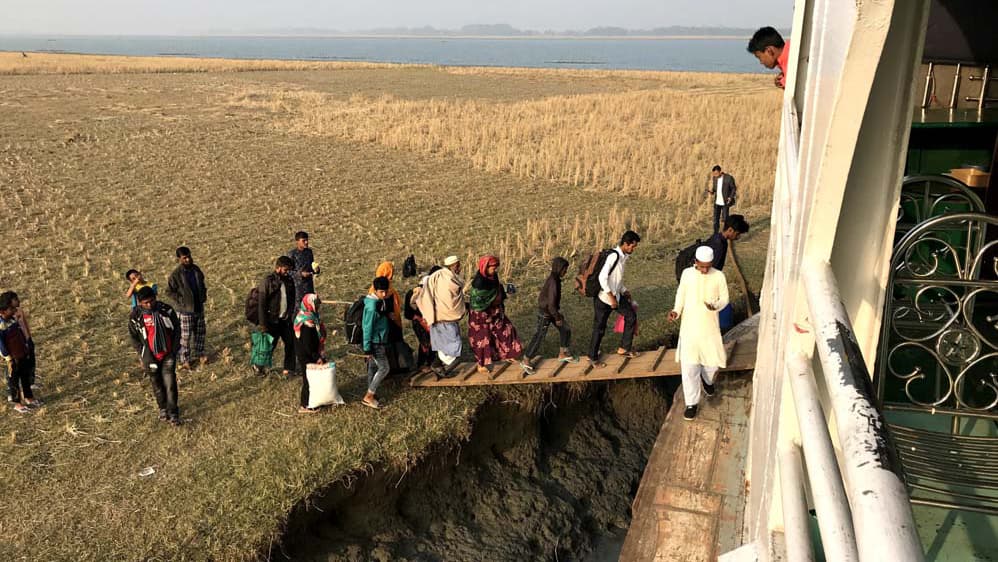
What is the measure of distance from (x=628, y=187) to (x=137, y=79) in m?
38.6

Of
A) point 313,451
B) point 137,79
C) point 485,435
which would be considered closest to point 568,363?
point 485,435

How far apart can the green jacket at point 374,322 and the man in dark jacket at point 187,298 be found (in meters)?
2.01

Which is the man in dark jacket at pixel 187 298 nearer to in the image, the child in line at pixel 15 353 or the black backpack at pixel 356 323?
the child in line at pixel 15 353

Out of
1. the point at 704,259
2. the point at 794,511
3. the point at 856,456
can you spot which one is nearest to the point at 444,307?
the point at 704,259

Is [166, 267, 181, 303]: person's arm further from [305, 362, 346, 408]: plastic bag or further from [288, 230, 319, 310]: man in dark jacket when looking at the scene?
[305, 362, 346, 408]: plastic bag

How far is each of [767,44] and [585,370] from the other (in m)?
3.48

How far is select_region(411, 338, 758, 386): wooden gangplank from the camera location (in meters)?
7.51

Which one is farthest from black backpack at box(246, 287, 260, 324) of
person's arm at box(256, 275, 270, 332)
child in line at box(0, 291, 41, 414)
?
child in line at box(0, 291, 41, 414)

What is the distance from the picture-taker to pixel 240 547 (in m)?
5.52

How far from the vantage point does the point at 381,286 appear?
699 centimetres

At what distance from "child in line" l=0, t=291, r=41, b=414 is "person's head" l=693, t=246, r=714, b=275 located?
19.3 feet

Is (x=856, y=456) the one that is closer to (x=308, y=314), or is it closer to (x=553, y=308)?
(x=308, y=314)

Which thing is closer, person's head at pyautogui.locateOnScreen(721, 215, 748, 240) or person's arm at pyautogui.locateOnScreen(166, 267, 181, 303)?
person's head at pyautogui.locateOnScreen(721, 215, 748, 240)

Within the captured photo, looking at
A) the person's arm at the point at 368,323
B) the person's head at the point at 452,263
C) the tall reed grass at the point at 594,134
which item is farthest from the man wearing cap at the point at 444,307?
the tall reed grass at the point at 594,134
